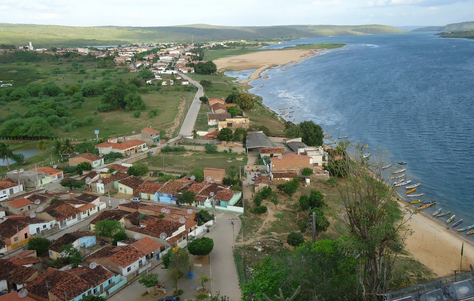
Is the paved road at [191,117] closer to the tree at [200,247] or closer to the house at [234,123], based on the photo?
the house at [234,123]

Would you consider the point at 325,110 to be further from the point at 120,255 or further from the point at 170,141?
the point at 120,255

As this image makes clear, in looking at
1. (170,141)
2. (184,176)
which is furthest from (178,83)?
(184,176)

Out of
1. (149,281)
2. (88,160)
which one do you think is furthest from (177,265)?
(88,160)

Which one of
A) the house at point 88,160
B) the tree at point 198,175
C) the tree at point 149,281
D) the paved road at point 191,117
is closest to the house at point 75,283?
the tree at point 149,281

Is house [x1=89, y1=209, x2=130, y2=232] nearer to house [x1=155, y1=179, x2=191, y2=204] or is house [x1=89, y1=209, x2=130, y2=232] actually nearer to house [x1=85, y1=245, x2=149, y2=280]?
house [x1=155, y1=179, x2=191, y2=204]

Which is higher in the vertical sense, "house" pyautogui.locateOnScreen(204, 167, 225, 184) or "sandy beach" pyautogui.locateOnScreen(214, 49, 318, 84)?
"sandy beach" pyautogui.locateOnScreen(214, 49, 318, 84)

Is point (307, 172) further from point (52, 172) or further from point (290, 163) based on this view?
point (52, 172)

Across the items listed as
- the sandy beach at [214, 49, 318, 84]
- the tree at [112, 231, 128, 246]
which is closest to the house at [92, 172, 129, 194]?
the tree at [112, 231, 128, 246]
